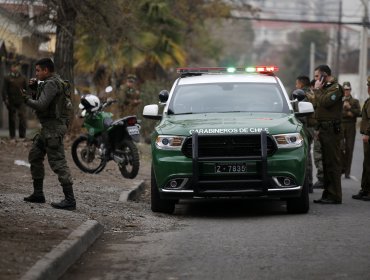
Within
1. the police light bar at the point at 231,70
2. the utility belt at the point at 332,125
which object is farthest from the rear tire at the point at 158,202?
the utility belt at the point at 332,125

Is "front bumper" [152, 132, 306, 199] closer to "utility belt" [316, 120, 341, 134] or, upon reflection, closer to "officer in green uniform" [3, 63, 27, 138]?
"utility belt" [316, 120, 341, 134]

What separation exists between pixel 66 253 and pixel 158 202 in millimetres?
4073

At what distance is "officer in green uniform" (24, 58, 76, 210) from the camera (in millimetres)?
11484

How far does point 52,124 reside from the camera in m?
11.7

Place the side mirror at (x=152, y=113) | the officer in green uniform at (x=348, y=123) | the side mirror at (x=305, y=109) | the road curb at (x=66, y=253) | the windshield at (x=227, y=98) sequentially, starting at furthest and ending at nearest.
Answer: the officer in green uniform at (x=348, y=123) < the side mirror at (x=152, y=113) < the windshield at (x=227, y=98) < the side mirror at (x=305, y=109) < the road curb at (x=66, y=253)

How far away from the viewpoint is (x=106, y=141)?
56.1 ft

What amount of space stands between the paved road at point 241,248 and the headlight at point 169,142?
84cm

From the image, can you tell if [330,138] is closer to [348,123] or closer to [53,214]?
[53,214]

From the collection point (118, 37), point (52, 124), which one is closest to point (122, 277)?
point (52, 124)

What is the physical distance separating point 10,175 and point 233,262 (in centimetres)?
793

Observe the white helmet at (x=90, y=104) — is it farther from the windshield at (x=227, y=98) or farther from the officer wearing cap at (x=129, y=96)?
the officer wearing cap at (x=129, y=96)

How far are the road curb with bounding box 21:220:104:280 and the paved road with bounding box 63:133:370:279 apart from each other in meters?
0.10

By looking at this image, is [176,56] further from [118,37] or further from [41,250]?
[41,250]

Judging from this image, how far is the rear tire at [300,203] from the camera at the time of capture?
1243 cm
